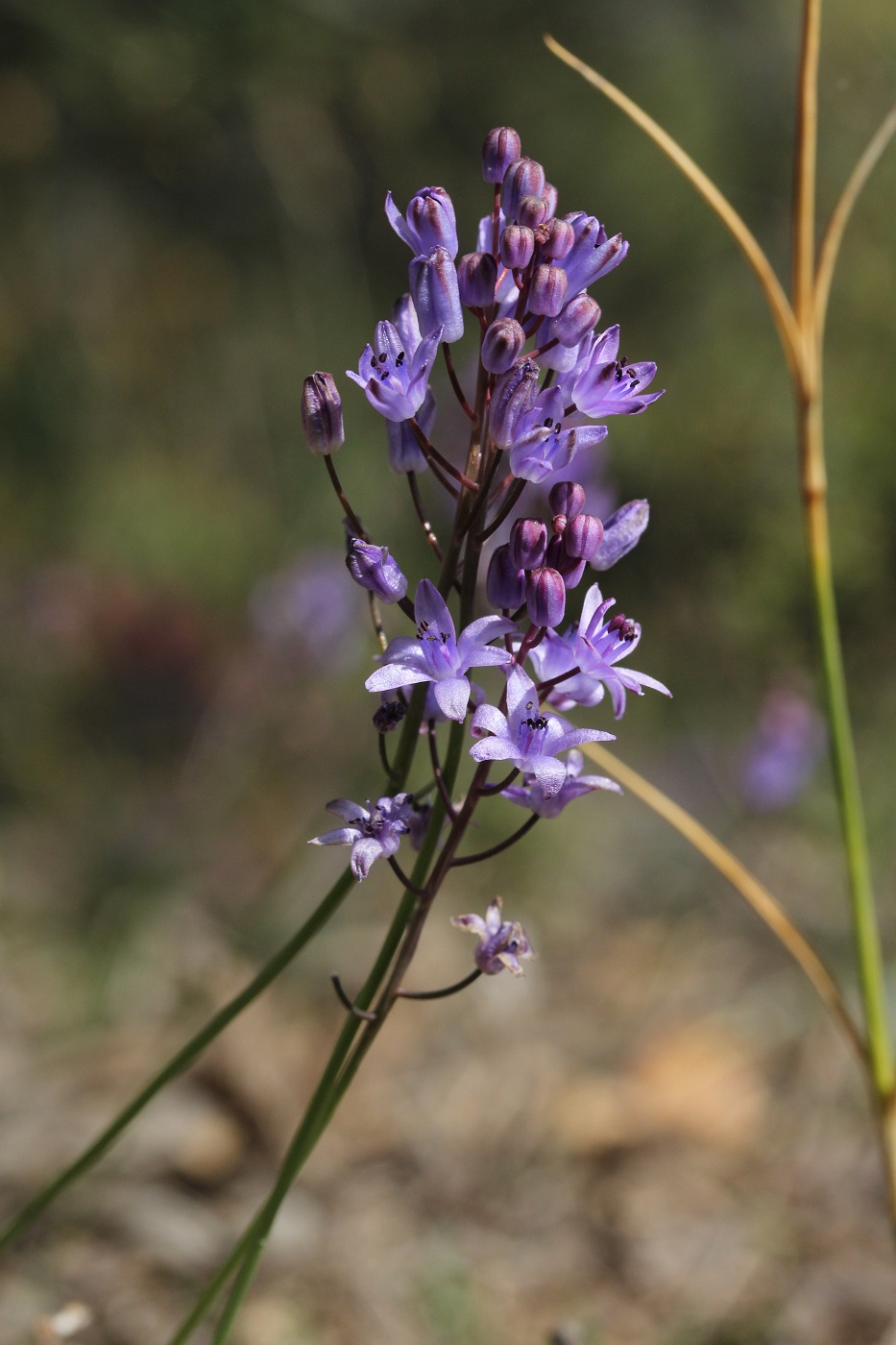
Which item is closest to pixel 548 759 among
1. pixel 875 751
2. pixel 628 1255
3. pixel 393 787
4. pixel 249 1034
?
pixel 393 787

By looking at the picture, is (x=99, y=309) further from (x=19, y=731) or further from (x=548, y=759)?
(x=548, y=759)

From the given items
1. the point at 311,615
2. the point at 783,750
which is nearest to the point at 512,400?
the point at 311,615

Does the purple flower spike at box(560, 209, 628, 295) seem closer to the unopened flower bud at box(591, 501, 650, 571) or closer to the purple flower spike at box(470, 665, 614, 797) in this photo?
the unopened flower bud at box(591, 501, 650, 571)

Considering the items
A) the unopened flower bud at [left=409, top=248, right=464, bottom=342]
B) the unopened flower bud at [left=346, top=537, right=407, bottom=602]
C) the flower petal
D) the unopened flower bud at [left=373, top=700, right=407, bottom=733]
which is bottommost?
the flower petal

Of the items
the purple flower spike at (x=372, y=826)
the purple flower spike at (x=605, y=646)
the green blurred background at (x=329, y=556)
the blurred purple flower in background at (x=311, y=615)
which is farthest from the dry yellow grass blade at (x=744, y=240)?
the blurred purple flower in background at (x=311, y=615)

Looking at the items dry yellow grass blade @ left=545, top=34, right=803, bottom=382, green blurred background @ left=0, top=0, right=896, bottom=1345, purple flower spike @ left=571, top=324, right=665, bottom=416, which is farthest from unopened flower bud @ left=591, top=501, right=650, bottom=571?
green blurred background @ left=0, top=0, right=896, bottom=1345

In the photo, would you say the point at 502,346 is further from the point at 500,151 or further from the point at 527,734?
the point at 527,734

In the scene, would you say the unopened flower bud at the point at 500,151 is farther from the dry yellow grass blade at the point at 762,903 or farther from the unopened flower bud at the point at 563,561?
the dry yellow grass blade at the point at 762,903
